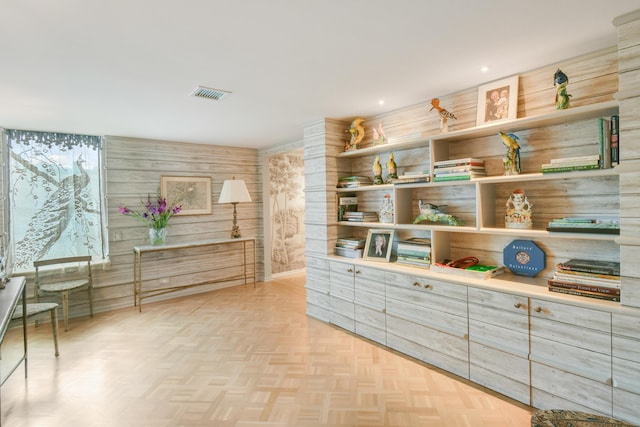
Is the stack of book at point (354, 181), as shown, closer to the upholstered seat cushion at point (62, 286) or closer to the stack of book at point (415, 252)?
the stack of book at point (415, 252)

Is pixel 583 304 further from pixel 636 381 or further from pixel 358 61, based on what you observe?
pixel 358 61

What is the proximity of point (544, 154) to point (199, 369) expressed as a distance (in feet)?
10.6

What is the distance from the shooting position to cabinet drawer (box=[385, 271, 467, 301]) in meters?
2.59

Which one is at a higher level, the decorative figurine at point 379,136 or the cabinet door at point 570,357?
the decorative figurine at point 379,136

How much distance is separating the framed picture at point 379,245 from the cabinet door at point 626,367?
5.97 ft

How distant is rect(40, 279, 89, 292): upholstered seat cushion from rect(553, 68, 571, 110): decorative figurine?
4.92 metres

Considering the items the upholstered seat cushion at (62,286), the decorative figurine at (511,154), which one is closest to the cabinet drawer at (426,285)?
the decorative figurine at (511,154)

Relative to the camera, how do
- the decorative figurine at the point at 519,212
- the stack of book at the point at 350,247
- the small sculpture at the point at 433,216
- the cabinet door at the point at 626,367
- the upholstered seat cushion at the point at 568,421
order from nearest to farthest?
the upholstered seat cushion at the point at 568,421 → the cabinet door at the point at 626,367 → the decorative figurine at the point at 519,212 → the small sculpture at the point at 433,216 → the stack of book at the point at 350,247

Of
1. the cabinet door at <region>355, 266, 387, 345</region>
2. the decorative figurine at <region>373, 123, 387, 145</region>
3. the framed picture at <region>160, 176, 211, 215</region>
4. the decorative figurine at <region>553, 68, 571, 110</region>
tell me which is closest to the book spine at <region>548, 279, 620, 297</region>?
the decorative figurine at <region>553, 68, 571, 110</region>

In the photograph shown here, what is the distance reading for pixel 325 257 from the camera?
3.79 meters

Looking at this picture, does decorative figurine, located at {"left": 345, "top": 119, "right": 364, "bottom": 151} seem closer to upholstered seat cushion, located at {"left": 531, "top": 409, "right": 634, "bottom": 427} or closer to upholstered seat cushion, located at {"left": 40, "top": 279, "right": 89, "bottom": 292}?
upholstered seat cushion, located at {"left": 531, "top": 409, "right": 634, "bottom": 427}

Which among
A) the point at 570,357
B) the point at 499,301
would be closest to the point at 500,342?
the point at 499,301

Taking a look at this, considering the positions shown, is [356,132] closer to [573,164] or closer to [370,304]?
[370,304]

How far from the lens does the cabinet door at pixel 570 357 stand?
194cm
